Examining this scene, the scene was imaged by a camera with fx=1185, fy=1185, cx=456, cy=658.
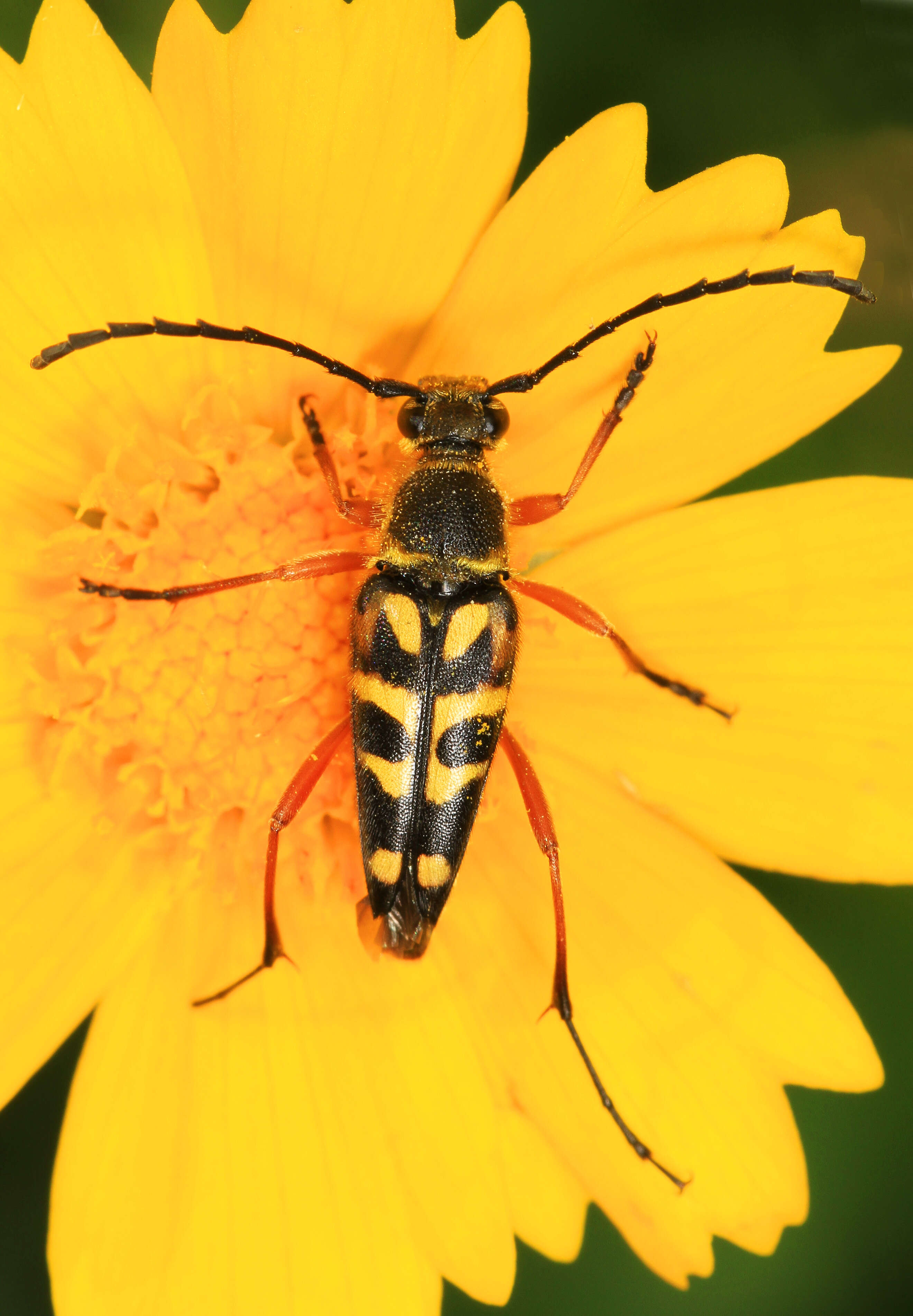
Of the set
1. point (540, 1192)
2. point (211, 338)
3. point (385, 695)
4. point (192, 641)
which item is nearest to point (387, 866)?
point (385, 695)

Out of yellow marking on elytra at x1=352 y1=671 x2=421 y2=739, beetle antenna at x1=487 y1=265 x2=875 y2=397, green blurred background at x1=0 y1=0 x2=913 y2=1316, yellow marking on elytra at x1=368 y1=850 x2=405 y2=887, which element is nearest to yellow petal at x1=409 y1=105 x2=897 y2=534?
beetle antenna at x1=487 y1=265 x2=875 y2=397

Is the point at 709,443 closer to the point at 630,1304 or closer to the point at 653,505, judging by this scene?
the point at 653,505

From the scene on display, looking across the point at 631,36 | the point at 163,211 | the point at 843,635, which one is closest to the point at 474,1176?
the point at 843,635

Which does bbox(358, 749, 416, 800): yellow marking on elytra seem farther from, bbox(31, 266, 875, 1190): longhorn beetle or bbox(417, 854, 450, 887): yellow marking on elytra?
bbox(417, 854, 450, 887): yellow marking on elytra

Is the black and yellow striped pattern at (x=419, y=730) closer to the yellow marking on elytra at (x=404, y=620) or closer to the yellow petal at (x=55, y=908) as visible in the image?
the yellow marking on elytra at (x=404, y=620)

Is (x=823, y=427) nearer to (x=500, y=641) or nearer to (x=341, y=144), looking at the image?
(x=500, y=641)
